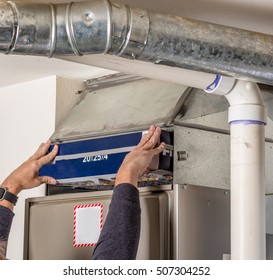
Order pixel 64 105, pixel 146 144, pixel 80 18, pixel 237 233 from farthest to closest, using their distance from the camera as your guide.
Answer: pixel 64 105
pixel 146 144
pixel 237 233
pixel 80 18

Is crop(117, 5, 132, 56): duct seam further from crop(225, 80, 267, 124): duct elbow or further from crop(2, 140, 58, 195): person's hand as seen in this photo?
crop(2, 140, 58, 195): person's hand

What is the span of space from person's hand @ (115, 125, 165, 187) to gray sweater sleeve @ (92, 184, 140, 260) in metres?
→ 0.06

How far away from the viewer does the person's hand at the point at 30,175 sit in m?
2.62

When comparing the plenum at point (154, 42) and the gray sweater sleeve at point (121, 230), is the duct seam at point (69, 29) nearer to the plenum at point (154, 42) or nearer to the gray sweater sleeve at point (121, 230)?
the plenum at point (154, 42)

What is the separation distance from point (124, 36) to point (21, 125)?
1379 mm

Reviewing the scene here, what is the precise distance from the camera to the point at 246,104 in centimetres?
228

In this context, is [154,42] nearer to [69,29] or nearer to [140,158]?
[69,29]

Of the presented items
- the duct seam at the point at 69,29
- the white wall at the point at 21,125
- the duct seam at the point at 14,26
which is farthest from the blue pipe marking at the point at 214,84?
the white wall at the point at 21,125

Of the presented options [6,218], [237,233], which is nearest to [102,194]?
[6,218]

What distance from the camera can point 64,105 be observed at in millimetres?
3037

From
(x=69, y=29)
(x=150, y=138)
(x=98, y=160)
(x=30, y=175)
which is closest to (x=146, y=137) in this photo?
(x=150, y=138)

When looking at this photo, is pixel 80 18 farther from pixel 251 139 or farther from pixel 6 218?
pixel 6 218

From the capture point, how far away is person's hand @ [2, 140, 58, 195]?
8.58ft
